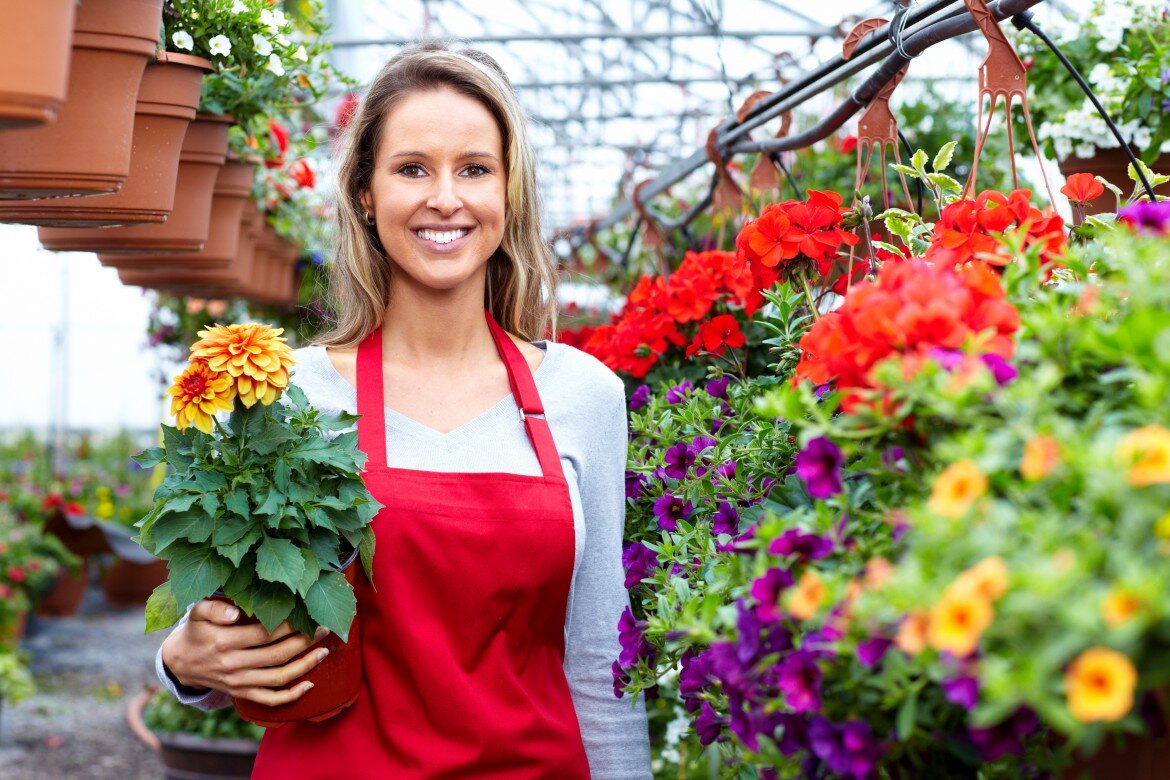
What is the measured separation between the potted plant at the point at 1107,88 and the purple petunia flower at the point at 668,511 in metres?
0.94

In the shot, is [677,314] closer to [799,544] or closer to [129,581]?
[799,544]

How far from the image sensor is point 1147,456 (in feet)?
1.93

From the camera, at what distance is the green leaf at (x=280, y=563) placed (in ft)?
4.35

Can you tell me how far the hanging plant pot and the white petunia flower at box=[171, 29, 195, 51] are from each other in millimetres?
634

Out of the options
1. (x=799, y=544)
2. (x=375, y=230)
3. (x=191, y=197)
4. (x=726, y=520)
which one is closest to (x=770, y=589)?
(x=799, y=544)

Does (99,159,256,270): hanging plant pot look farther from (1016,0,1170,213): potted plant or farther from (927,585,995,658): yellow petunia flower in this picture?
(927,585,995,658): yellow petunia flower

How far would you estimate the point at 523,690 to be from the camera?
63.0 inches

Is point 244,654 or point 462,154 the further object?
point 462,154

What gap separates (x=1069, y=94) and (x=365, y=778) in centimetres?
187

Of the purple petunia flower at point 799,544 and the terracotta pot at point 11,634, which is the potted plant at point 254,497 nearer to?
the purple petunia flower at point 799,544

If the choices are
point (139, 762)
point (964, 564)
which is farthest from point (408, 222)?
point (139, 762)

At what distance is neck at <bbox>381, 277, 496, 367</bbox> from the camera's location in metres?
1.81

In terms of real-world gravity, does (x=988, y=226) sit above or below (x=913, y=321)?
above

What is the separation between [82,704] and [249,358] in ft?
15.5
